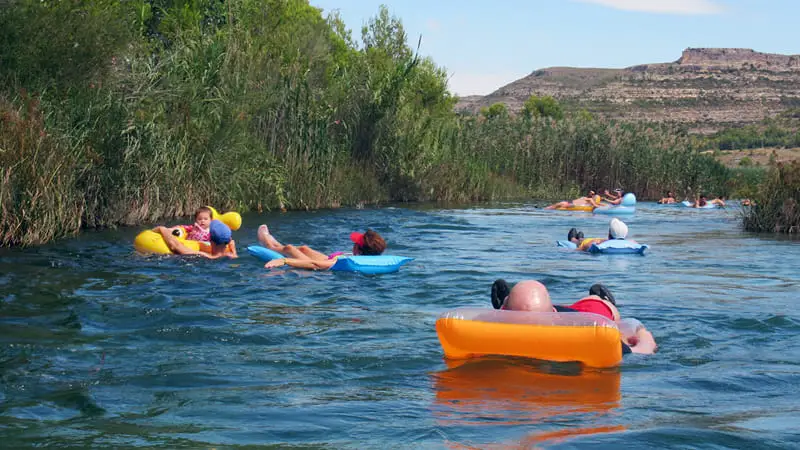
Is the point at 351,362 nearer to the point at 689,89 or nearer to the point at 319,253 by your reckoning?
the point at 319,253

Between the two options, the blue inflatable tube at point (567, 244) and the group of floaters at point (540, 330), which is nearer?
the group of floaters at point (540, 330)

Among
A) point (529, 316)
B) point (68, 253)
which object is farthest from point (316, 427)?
point (68, 253)

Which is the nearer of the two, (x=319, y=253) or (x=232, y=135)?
(x=319, y=253)

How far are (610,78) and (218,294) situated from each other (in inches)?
4567

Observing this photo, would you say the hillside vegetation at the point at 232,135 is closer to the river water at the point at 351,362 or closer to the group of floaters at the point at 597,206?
the river water at the point at 351,362

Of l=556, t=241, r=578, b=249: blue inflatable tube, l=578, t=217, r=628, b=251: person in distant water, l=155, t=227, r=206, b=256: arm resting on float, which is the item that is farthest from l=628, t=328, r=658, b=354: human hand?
l=556, t=241, r=578, b=249: blue inflatable tube

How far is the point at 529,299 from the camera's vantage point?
721cm

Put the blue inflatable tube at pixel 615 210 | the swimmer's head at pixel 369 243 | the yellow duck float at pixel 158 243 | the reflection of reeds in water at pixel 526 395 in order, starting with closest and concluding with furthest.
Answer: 1. the reflection of reeds in water at pixel 526 395
2. the swimmer's head at pixel 369 243
3. the yellow duck float at pixel 158 243
4. the blue inflatable tube at pixel 615 210

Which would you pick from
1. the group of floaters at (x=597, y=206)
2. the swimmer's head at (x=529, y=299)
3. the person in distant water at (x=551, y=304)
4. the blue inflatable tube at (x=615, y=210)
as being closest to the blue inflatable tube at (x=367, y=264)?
the person in distant water at (x=551, y=304)

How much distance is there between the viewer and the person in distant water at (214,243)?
40.6 ft

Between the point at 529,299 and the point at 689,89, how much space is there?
105200 millimetres

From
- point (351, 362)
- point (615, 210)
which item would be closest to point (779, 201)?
point (615, 210)

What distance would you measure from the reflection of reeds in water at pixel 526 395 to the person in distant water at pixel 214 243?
5760mm

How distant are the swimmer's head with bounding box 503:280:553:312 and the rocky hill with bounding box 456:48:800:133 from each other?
290 ft
